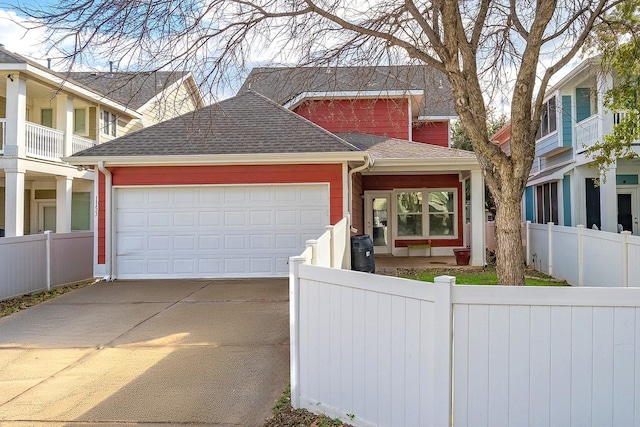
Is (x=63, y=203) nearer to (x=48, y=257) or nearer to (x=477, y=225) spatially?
(x=48, y=257)

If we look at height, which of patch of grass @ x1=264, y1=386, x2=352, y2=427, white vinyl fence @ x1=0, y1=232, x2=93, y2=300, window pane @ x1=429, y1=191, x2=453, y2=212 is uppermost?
window pane @ x1=429, y1=191, x2=453, y2=212

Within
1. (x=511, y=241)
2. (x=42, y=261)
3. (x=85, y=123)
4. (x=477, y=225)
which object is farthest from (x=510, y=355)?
(x=85, y=123)

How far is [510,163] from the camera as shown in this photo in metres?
5.71

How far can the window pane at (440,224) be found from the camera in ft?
55.6

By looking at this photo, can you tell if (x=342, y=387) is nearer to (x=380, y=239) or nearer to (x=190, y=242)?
(x=190, y=242)

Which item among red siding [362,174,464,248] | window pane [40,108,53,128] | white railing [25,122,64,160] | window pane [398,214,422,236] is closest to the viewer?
white railing [25,122,64,160]

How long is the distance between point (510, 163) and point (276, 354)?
3.58 m

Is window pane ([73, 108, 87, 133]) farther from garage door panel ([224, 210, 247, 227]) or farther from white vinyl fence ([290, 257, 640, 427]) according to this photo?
white vinyl fence ([290, 257, 640, 427])

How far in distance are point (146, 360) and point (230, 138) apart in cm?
702

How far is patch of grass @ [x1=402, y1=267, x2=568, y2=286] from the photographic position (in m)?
10.4

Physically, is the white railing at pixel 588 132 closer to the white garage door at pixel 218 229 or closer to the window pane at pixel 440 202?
the window pane at pixel 440 202

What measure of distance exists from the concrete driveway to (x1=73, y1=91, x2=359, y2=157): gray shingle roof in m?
3.63

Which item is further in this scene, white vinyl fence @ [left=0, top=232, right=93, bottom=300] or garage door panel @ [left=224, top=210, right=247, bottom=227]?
garage door panel @ [left=224, top=210, right=247, bottom=227]

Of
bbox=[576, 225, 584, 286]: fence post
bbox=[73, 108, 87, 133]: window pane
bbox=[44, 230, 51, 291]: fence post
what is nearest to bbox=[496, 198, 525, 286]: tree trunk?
bbox=[576, 225, 584, 286]: fence post
